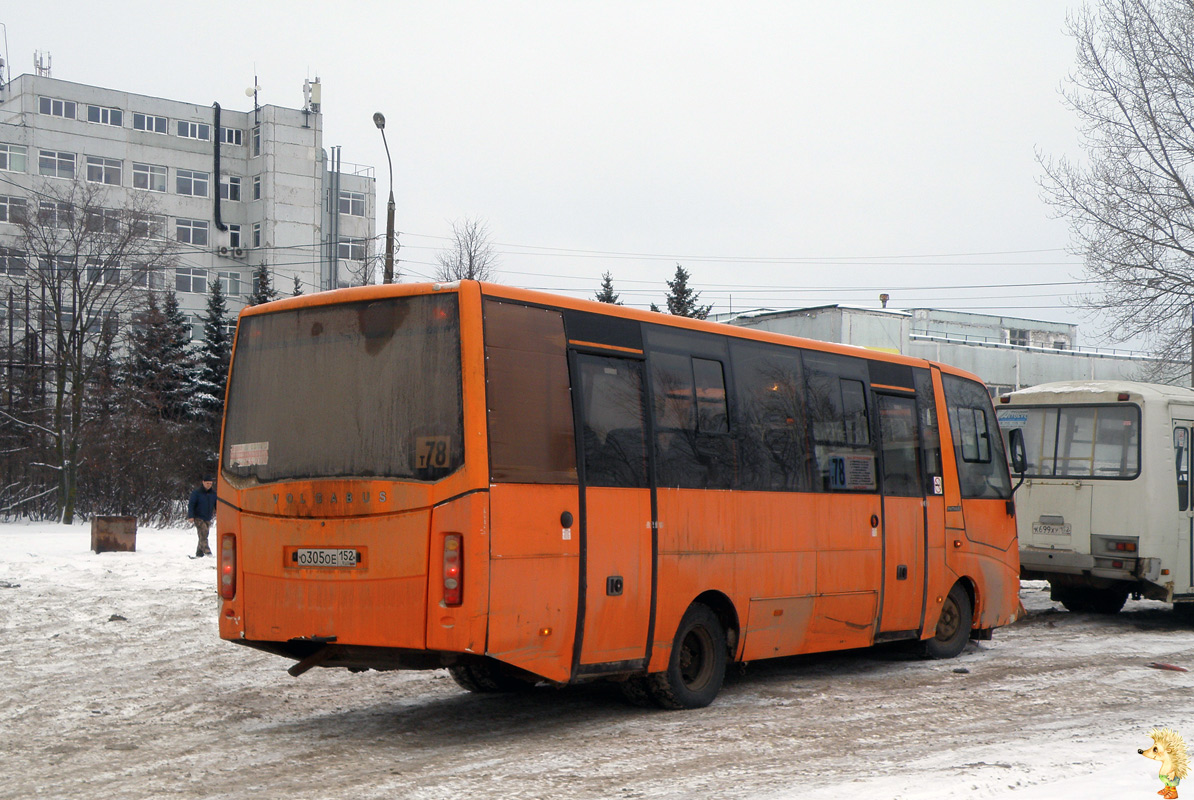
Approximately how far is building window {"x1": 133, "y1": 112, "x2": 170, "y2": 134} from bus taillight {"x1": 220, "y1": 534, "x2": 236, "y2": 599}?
229 feet

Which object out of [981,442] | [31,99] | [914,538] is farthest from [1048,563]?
[31,99]

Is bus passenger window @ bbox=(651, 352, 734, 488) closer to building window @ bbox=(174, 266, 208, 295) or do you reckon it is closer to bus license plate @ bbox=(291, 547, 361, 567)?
bus license plate @ bbox=(291, 547, 361, 567)

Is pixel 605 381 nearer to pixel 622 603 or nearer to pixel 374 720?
pixel 622 603

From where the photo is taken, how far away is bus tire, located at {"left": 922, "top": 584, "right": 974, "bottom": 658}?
1287 cm

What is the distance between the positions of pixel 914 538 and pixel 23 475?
3135 cm

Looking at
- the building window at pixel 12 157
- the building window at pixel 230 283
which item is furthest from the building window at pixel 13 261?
the building window at pixel 230 283

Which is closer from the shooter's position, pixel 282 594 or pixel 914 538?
pixel 282 594

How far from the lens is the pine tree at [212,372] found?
→ 52.6m

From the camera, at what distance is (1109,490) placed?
52.5ft

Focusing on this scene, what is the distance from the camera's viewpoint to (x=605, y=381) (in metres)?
9.05

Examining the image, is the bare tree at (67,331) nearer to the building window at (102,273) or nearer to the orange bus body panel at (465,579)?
the building window at (102,273)

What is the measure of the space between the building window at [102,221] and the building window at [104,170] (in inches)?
1439

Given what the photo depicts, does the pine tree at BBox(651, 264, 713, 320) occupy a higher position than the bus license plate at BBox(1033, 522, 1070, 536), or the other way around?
the pine tree at BBox(651, 264, 713, 320)
